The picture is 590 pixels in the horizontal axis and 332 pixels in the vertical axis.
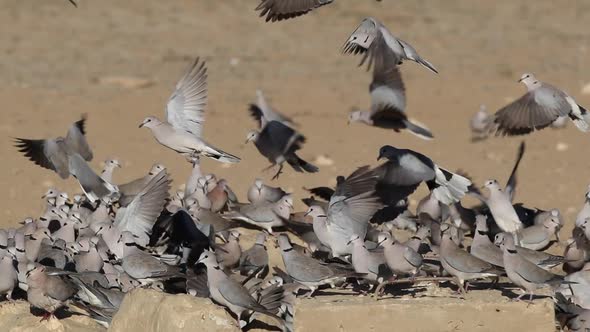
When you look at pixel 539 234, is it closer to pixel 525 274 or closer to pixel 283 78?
pixel 525 274

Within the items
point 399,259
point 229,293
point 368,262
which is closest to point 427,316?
point 399,259

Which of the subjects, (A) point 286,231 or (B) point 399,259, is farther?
(A) point 286,231

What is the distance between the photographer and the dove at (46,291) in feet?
27.9

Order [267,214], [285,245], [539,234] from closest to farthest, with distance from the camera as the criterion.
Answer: [285,245] < [539,234] < [267,214]

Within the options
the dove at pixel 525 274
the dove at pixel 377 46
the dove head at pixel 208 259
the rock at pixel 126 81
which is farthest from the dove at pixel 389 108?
the rock at pixel 126 81

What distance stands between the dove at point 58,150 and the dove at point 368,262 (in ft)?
10.1

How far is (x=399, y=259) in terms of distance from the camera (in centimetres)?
855

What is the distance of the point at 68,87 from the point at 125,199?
22.3 ft

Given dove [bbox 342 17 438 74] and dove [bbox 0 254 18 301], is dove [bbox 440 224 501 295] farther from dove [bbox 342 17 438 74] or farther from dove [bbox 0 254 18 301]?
dove [bbox 0 254 18 301]

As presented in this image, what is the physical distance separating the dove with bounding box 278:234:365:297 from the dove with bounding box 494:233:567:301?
0.86 meters

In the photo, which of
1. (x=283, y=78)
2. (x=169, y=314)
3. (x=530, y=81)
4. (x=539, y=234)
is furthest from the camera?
(x=283, y=78)

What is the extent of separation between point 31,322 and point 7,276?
44cm

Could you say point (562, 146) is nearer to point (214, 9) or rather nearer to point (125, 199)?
point (125, 199)

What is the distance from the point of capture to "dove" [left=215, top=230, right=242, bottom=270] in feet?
31.1
